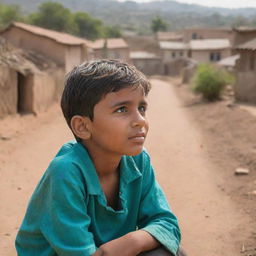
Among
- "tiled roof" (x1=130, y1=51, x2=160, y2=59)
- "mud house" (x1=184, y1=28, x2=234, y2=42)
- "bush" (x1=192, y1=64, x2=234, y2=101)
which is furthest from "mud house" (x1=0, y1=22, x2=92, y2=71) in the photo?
"mud house" (x1=184, y1=28, x2=234, y2=42)

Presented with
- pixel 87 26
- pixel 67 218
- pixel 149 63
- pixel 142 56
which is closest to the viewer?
pixel 67 218

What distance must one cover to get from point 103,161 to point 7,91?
8.82 m

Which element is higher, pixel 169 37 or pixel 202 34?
pixel 202 34

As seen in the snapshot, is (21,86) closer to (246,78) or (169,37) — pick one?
(246,78)

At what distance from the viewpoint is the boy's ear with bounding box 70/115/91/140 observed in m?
2.18

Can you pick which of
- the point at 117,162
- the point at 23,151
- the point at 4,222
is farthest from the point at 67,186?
the point at 23,151

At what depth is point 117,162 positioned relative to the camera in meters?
2.32

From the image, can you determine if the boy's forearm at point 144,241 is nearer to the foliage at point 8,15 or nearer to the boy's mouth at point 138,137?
the boy's mouth at point 138,137

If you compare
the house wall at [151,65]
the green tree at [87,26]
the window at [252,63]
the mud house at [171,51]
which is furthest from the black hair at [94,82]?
the green tree at [87,26]

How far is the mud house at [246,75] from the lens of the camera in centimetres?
1628

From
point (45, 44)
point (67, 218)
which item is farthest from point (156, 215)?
point (45, 44)

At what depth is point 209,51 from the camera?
45.6 meters

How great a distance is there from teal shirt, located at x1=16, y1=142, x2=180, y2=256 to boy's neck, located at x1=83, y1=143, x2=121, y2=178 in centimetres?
7

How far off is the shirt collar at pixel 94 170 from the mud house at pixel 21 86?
8466mm
